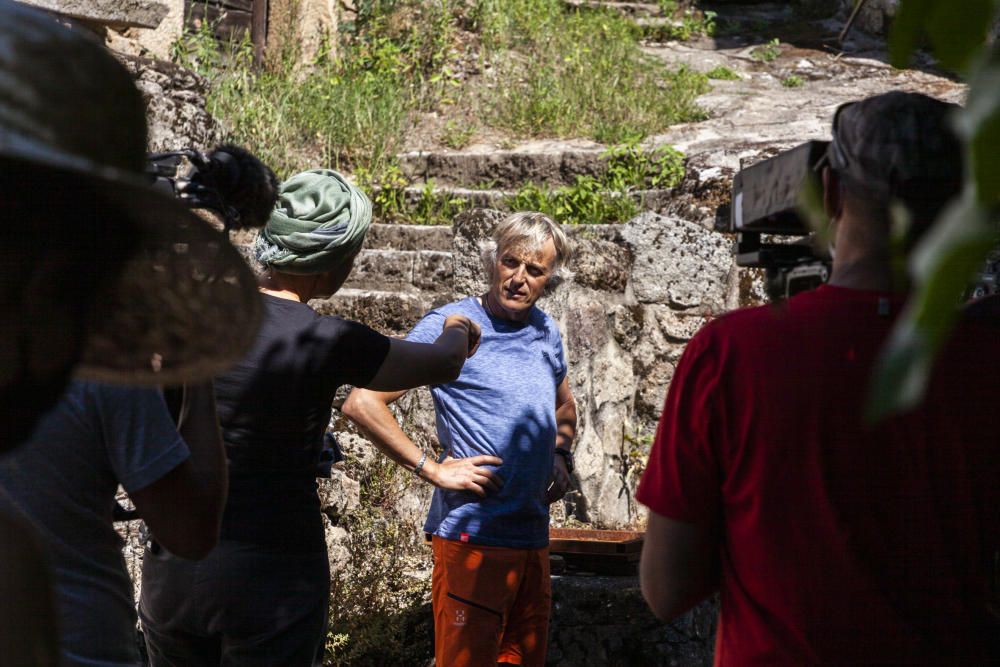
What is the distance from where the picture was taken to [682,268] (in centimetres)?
→ 499

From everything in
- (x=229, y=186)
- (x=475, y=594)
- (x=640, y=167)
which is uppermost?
(x=229, y=186)

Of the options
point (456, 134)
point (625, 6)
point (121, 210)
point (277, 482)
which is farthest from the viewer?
point (625, 6)

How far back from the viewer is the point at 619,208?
6.05 meters

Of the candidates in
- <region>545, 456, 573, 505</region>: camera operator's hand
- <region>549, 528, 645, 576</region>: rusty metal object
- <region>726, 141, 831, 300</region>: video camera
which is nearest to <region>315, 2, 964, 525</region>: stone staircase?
<region>549, 528, 645, 576</region>: rusty metal object

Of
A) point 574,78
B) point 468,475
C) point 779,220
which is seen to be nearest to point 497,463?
point 468,475

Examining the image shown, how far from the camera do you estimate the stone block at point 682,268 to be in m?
4.98

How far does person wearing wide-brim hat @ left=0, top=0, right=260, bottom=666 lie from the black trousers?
4.06 ft

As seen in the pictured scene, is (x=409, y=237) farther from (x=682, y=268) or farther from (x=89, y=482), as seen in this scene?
(x=89, y=482)

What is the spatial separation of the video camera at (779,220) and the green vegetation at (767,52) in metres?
8.57

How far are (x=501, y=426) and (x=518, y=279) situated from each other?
0.54 m

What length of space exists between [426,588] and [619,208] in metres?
2.63

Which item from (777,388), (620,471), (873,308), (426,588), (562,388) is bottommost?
(426,588)

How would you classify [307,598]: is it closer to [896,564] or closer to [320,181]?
[320,181]

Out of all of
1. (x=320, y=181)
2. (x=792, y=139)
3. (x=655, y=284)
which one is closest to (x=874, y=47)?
(x=792, y=139)
